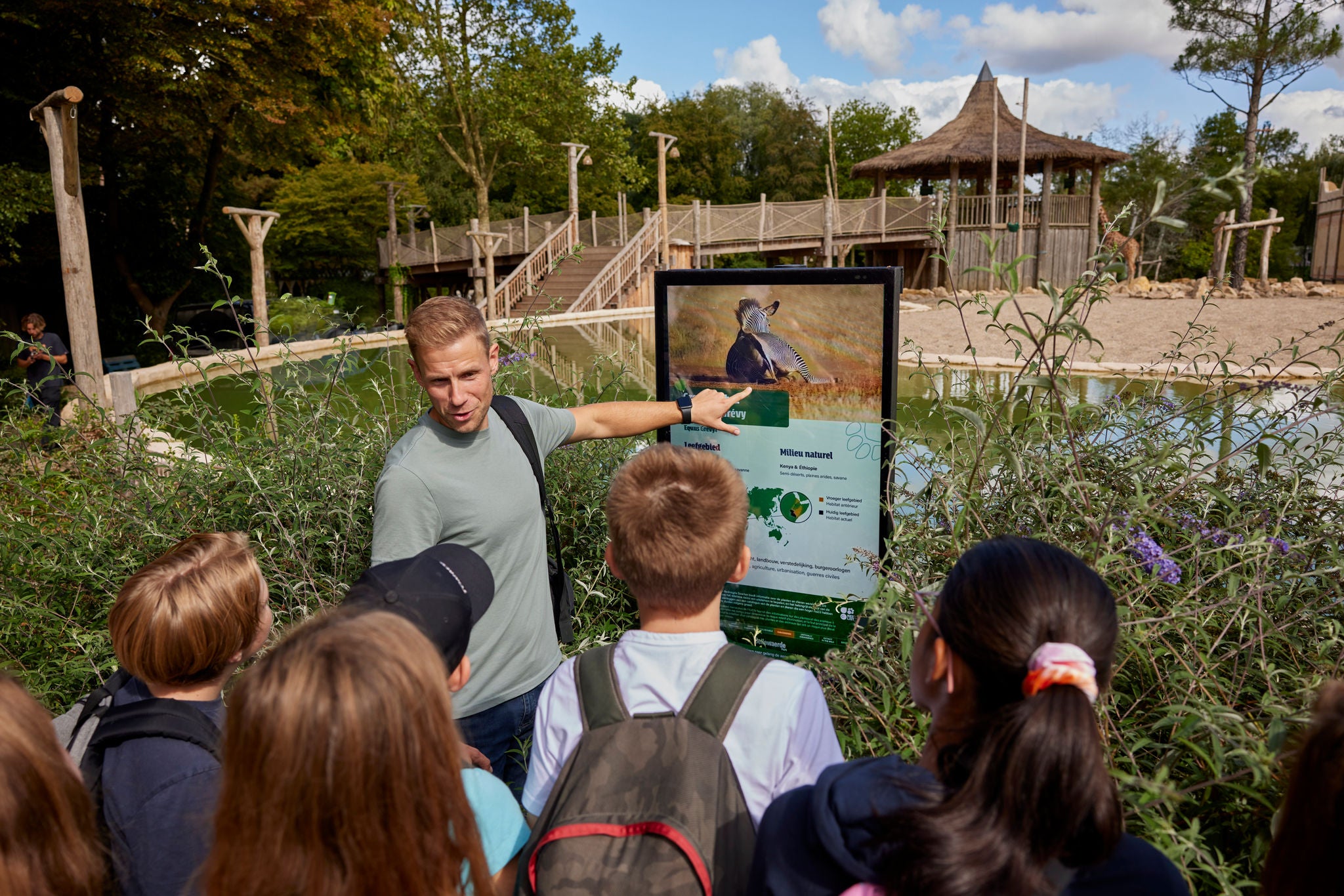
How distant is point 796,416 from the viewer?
3.04m

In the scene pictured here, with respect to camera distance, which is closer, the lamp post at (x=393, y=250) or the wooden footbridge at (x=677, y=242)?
the wooden footbridge at (x=677, y=242)

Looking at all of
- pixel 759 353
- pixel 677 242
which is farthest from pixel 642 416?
pixel 677 242

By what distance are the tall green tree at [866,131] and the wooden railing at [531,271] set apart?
34560 mm

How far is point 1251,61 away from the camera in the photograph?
2564cm

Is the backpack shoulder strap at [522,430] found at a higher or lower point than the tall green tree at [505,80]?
lower

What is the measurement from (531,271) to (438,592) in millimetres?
23872

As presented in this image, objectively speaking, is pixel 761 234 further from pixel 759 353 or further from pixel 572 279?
pixel 759 353

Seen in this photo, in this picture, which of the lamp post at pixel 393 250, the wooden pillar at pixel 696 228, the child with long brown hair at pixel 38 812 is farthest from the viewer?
the lamp post at pixel 393 250

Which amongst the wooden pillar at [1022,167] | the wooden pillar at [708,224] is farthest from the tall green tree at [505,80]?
the wooden pillar at [1022,167]

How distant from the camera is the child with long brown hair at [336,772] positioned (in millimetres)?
1176

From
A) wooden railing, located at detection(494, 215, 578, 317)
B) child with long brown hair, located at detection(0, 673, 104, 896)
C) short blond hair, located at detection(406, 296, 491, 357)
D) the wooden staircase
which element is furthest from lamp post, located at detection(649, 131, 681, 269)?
child with long brown hair, located at detection(0, 673, 104, 896)

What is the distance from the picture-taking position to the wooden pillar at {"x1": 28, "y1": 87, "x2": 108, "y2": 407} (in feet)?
31.1

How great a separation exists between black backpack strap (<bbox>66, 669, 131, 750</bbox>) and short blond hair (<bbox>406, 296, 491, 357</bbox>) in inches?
40.9

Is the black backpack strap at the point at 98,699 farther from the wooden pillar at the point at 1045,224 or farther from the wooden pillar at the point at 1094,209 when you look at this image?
the wooden pillar at the point at 1094,209
